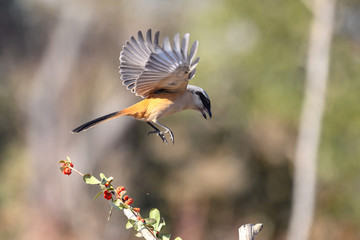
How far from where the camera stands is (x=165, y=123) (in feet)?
49.2

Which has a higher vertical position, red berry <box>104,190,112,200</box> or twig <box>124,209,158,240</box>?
red berry <box>104,190,112,200</box>

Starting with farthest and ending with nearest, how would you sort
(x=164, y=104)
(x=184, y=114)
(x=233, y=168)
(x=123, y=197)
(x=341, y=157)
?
(x=233, y=168) → (x=184, y=114) → (x=341, y=157) → (x=164, y=104) → (x=123, y=197)

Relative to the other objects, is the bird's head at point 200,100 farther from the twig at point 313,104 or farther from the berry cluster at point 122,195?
the twig at point 313,104

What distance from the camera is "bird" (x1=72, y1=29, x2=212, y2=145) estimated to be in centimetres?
343

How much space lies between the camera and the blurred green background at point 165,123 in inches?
486

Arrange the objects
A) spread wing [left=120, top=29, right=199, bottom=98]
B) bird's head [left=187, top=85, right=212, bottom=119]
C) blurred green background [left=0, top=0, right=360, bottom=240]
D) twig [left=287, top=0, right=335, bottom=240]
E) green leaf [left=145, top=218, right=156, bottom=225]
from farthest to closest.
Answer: blurred green background [left=0, top=0, right=360, bottom=240]
twig [left=287, top=0, right=335, bottom=240]
bird's head [left=187, top=85, right=212, bottom=119]
spread wing [left=120, top=29, right=199, bottom=98]
green leaf [left=145, top=218, right=156, bottom=225]

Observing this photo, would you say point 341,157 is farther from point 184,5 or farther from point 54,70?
point 54,70

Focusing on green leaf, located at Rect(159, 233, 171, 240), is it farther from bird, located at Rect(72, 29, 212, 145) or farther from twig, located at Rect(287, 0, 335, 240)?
twig, located at Rect(287, 0, 335, 240)

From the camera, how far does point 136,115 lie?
3863 millimetres

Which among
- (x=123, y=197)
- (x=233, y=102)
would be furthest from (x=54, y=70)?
(x=123, y=197)

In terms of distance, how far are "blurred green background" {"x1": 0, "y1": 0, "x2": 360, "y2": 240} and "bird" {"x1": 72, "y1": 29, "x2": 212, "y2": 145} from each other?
829 centimetres

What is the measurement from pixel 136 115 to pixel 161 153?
1232cm

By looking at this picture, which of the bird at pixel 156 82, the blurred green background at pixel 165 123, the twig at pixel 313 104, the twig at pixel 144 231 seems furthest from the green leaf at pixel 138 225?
the twig at pixel 313 104

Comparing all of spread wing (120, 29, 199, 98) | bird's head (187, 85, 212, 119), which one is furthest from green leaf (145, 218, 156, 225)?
bird's head (187, 85, 212, 119)
